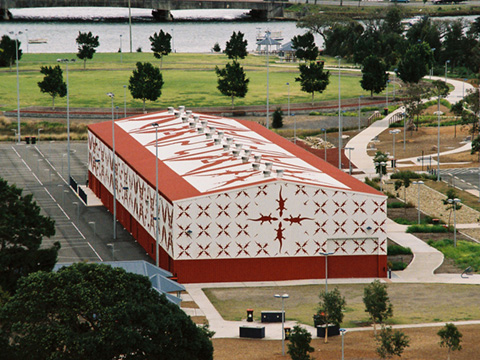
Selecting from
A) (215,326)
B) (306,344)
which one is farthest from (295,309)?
(306,344)

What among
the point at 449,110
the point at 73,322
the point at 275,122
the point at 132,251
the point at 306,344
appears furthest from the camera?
the point at 449,110

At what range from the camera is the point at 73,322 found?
59.4m

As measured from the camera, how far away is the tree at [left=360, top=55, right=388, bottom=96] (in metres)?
181

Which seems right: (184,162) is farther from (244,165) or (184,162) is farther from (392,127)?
(392,127)

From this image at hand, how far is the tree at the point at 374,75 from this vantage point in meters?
181

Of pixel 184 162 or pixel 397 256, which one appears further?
pixel 184 162

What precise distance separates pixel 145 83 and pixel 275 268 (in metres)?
91.8

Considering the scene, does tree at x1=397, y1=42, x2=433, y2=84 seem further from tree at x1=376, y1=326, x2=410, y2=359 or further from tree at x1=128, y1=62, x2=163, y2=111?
tree at x1=376, y1=326, x2=410, y2=359

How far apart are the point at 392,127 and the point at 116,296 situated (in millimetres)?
109077

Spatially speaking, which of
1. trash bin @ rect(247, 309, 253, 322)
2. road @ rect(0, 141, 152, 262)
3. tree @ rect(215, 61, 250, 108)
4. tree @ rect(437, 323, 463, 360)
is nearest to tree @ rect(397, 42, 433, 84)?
tree @ rect(215, 61, 250, 108)

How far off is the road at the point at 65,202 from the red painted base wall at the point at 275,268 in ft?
27.4

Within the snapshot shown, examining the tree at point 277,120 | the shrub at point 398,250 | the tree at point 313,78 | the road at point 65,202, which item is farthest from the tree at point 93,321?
the tree at point 313,78

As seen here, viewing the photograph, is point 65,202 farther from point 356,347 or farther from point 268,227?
point 356,347

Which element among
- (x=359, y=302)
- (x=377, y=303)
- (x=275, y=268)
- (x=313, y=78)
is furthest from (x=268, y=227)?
(x=313, y=78)
